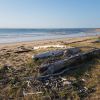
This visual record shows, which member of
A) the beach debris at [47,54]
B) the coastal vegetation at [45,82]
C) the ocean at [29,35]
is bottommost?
the ocean at [29,35]

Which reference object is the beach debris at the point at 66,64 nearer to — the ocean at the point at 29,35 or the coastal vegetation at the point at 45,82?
the coastal vegetation at the point at 45,82

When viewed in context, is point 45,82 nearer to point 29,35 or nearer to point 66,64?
point 66,64

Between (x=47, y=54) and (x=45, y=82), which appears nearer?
(x=45, y=82)

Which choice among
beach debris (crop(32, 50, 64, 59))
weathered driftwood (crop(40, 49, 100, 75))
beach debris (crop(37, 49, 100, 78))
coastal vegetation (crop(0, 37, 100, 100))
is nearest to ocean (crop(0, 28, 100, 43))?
beach debris (crop(32, 50, 64, 59))

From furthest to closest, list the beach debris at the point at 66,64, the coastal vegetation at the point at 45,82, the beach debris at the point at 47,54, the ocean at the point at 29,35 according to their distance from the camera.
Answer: the ocean at the point at 29,35 < the beach debris at the point at 47,54 < the beach debris at the point at 66,64 < the coastal vegetation at the point at 45,82

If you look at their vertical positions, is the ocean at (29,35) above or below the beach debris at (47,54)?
below

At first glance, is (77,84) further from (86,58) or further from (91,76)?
(86,58)

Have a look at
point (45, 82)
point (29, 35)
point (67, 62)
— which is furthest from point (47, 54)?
point (29, 35)

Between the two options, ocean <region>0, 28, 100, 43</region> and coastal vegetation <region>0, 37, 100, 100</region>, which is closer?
coastal vegetation <region>0, 37, 100, 100</region>

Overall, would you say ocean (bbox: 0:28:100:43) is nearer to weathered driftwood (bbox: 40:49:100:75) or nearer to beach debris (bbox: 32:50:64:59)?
beach debris (bbox: 32:50:64:59)

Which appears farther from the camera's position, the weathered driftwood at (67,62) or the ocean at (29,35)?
the ocean at (29,35)

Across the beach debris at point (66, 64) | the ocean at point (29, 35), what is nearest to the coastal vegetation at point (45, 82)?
the beach debris at point (66, 64)

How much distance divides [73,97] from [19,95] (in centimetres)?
158

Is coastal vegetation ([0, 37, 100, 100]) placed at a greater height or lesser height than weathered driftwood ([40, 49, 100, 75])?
lesser
